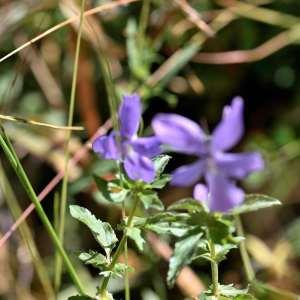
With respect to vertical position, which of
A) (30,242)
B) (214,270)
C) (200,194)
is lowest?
(30,242)

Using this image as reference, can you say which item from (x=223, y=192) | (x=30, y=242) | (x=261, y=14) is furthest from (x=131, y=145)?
(x=261, y=14)

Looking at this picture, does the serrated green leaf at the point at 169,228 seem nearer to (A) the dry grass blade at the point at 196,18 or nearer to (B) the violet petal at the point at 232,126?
(B) the violet petal at the point at 232,126

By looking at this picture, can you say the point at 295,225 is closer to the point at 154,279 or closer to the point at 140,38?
the point at 154,279

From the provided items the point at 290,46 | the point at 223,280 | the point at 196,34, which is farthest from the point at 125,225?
the point at 290,46

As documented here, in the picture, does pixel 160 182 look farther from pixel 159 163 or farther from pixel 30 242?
pixel 30 242

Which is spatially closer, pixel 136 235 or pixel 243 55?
pixel 136 235
